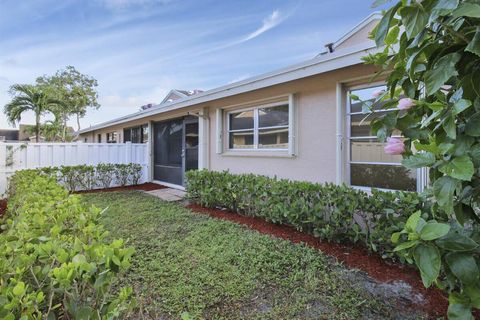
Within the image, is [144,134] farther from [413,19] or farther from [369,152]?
[413,19]

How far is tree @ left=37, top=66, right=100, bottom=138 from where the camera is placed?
25.1 meters

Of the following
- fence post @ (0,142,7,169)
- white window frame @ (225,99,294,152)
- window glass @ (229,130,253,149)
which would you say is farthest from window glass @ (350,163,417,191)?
fence post @ (0,142,7,169)

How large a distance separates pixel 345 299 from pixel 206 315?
4.37 feet

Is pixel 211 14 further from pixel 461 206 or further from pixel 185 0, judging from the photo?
pixel 461 206

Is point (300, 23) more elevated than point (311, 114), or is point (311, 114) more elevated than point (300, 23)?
point (300, 23)

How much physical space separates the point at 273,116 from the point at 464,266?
18.3 feet

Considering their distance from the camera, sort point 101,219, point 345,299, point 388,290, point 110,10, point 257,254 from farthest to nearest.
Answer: point 110,10
point 257,254
point 388,290
point 345,299
point 101,219

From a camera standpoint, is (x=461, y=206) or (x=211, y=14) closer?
(x=461, y=206)

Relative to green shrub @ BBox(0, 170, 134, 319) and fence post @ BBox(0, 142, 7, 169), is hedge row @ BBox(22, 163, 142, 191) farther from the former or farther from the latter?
green shrub @ BBox(0, 170, 134, 319)

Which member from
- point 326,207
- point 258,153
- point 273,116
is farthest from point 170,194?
point 326,207

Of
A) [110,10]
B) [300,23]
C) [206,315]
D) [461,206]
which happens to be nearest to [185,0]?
[110,10]

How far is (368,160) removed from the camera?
186 inches

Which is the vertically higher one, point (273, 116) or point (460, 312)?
point (273, 116)

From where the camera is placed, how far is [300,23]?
28.6ft
